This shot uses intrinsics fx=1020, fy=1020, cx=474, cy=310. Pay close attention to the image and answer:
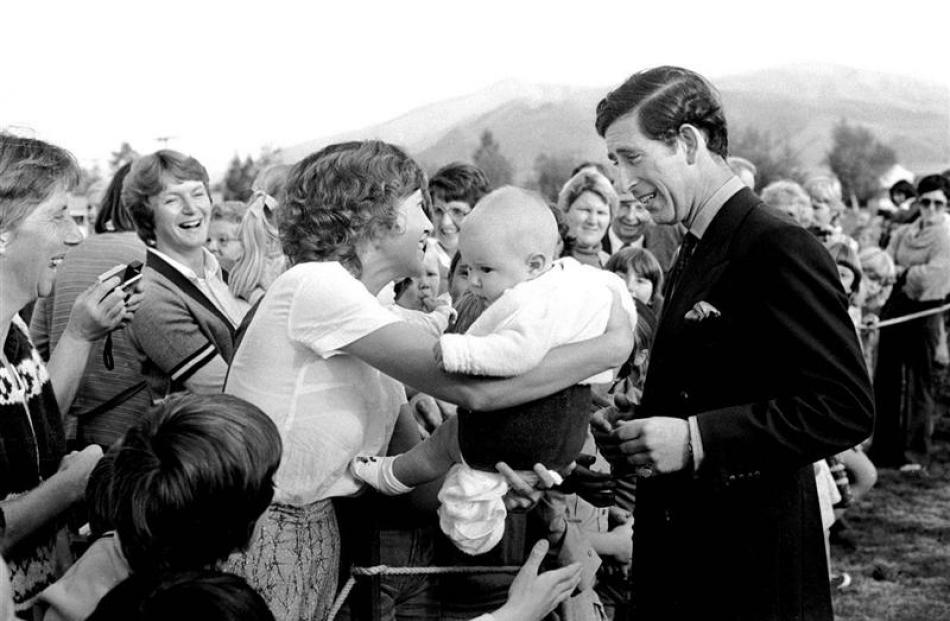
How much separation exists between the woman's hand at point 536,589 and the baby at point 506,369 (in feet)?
0.45

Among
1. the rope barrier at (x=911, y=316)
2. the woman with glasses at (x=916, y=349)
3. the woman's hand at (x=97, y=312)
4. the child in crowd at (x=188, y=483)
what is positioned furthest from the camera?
the woman with glasses at (x=916, y=349)

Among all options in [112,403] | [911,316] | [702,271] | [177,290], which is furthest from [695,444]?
[911,316]

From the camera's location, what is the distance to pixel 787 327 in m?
2.28

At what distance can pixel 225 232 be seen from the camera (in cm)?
729

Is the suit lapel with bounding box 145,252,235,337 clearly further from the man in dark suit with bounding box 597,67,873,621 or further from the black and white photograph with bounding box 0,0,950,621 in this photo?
the man in dark suit with bounding box 597,67,873,621

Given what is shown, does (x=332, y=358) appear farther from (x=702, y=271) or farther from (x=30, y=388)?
(x=702, y=271)

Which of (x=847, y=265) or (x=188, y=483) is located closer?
(x=188, y=483)


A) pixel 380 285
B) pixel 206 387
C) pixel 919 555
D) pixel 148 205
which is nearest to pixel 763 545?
pixel 380 285

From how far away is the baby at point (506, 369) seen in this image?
95.9 inches

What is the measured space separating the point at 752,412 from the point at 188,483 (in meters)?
1.25

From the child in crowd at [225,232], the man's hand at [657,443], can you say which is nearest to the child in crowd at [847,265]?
the child in crowd at [225,232]

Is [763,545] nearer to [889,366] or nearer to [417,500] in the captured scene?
[417,500]

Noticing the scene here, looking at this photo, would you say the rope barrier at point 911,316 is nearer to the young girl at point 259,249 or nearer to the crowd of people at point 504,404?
the young girl at point 259,249

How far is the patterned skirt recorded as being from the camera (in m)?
2.55
